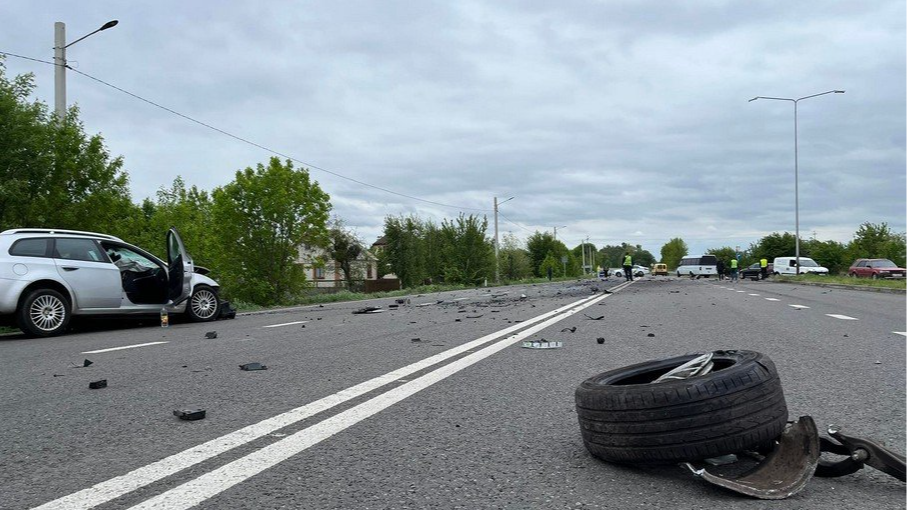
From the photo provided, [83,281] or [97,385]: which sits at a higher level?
[83,281]

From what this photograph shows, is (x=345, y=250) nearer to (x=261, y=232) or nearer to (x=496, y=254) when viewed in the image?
(x=496, y=254)

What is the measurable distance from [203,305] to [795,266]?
165ft

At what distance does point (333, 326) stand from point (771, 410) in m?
9.52

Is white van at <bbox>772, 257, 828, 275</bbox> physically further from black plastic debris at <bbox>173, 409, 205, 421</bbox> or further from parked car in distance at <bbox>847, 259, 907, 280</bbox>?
black plastic debris at <bbox>173, 409, 205, 421</bbox>

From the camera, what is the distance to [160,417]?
15.3ft

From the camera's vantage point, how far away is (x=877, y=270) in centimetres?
4294

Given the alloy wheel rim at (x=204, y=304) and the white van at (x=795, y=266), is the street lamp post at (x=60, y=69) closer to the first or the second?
the alloy wheel rim at (x=204, y=304)

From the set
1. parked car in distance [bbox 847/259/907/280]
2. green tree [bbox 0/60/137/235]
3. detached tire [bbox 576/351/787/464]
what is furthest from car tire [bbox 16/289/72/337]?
parked car in distance [bbox 847/259/907/280]

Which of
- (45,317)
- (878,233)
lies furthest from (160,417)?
(878,233)

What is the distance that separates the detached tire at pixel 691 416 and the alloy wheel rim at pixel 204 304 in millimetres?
12139

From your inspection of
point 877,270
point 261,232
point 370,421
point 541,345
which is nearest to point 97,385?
point 370,421

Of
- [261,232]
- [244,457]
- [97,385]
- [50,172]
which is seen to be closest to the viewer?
[244,457]

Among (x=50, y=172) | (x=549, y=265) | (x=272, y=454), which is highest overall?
Result: (x=50, y=172)

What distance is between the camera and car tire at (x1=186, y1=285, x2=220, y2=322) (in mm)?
14016
